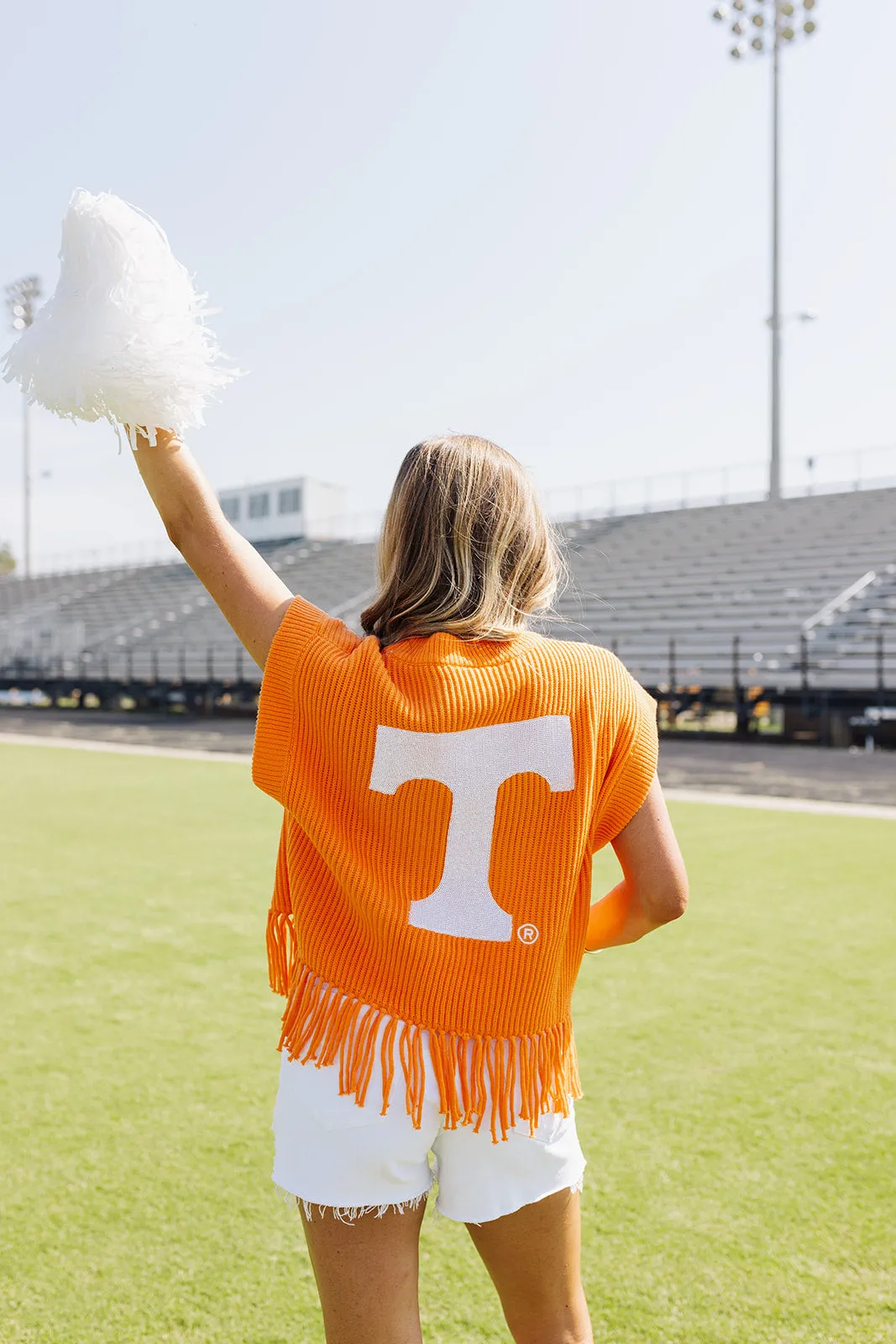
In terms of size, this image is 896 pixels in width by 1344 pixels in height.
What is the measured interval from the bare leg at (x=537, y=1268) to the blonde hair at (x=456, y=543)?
745 mm

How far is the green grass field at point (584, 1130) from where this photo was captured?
218 centimetres

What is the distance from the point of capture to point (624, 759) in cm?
139

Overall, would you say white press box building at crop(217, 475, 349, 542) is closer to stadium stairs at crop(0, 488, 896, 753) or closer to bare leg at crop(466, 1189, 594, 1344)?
stadium stairs at crop(0, 488, 896, 753)

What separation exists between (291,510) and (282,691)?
122 feet

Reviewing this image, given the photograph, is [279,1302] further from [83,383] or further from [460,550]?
[83,383]

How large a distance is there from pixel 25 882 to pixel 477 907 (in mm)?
5418

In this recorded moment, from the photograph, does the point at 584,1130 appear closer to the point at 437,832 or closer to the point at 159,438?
the point at 437,832

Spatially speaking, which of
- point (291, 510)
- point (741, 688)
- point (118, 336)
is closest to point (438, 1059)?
point (118, 336)

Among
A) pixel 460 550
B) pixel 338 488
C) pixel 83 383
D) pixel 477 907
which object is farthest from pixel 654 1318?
pixel 338 488

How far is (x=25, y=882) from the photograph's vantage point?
6.09m

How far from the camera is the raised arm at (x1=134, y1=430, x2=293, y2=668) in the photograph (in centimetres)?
140

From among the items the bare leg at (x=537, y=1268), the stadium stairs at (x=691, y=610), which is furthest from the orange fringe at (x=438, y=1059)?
the stadium stairs at (x=691, y=610)

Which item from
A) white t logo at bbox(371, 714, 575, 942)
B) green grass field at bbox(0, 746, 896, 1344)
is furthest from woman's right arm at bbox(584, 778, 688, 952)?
green grass field at bbox(0, 746, 896, 1344)

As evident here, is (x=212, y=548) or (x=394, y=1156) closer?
(x=394, y=1156)
